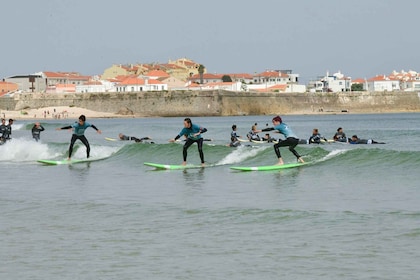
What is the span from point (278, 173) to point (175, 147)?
34.3ft

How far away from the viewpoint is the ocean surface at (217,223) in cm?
889

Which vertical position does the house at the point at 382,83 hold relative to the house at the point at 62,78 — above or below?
below

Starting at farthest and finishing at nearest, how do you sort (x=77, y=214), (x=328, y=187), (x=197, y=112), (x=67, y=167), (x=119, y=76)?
(x=119, y=76), (x=197, y=112), (x=67, y=167), (x=328, y=187), (x=77, y=214)

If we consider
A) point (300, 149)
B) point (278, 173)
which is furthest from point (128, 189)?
point (300, 149)

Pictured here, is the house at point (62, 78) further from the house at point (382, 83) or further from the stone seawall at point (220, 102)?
Answer: the house at point (382, 83)

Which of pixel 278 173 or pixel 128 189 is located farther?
pixel 278 173

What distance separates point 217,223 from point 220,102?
341 feet

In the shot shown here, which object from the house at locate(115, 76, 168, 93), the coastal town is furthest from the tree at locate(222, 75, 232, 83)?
the house at locate(115, 76, 168, 93)

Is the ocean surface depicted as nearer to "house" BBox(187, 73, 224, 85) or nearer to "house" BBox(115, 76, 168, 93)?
Answer: "house" BBox(115, 76, 168, 93)

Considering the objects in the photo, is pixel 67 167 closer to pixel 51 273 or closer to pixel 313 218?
pixel 313 218

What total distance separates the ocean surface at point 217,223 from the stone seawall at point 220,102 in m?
96.1

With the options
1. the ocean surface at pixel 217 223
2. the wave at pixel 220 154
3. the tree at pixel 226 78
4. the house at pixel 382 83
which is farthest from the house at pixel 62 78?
the ocean surface at pixel 217 223

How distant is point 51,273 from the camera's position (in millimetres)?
8820

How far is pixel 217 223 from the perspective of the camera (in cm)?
1152
